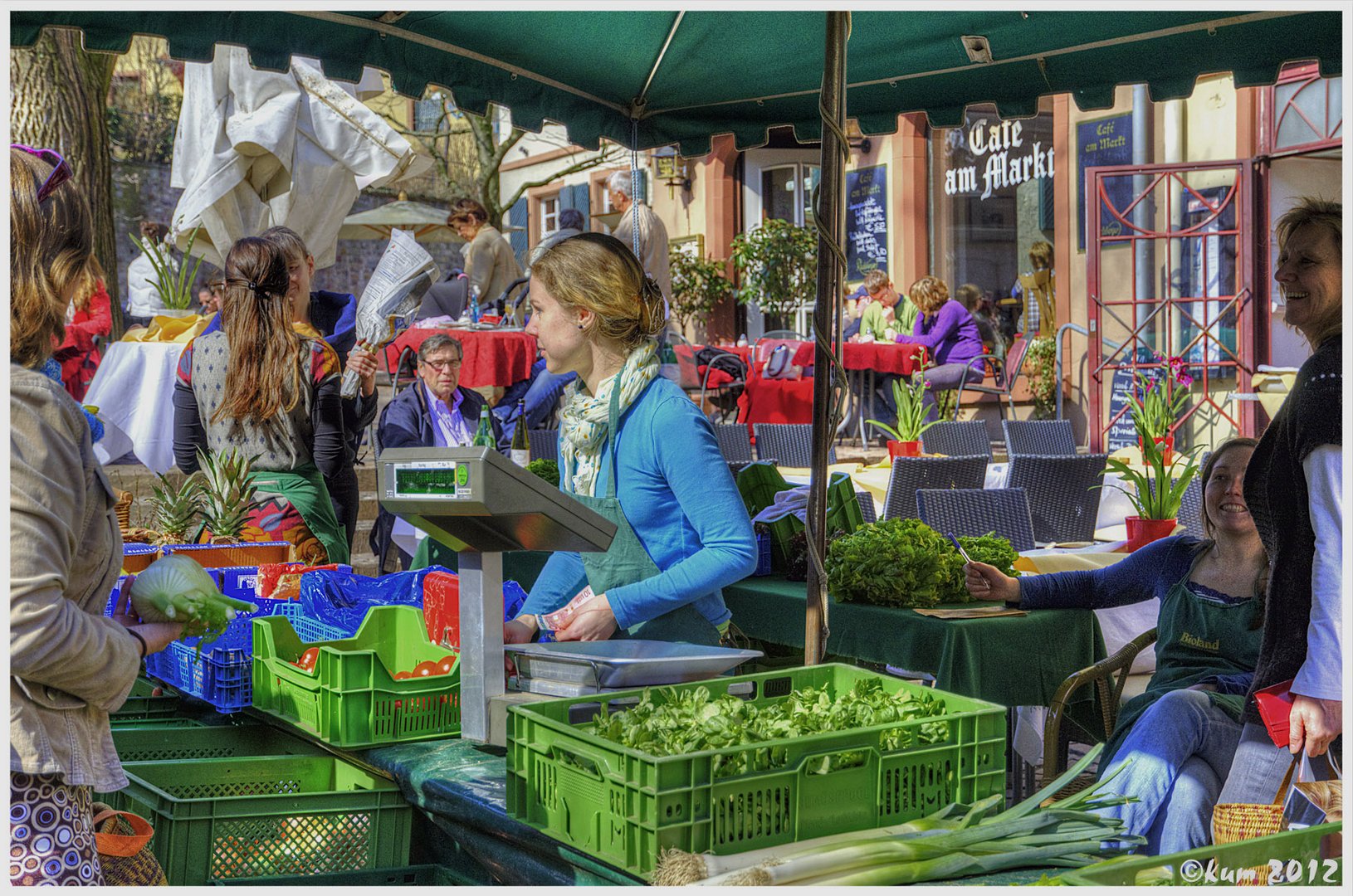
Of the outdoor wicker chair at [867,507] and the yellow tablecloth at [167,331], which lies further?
the yellow tablecloth at [167,331]

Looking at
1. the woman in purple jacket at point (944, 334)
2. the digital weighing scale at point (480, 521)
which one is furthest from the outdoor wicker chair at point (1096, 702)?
the woman in purple jacket at point (944, 334)

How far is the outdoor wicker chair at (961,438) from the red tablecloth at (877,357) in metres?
3.88

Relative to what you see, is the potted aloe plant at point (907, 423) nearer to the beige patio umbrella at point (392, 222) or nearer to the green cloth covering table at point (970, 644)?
the green cloth covering table at point (970, 644)

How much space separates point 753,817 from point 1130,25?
3303 millimetres

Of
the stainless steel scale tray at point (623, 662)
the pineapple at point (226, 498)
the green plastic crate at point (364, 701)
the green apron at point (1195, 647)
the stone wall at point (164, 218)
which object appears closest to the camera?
→ the stainless steel scale tray at point (623, 662)

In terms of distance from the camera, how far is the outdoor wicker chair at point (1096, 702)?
3.59m

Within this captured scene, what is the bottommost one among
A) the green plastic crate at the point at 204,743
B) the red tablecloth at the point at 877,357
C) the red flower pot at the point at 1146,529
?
the green plastic crate at the point at 204,743

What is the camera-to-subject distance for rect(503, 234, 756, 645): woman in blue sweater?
2709mm

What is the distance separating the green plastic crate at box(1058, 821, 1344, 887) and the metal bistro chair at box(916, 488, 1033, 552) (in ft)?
10.4

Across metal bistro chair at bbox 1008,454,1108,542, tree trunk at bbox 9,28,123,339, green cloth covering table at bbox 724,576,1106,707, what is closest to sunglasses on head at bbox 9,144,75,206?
green cloth covering table at bbox 724,576,1106,707

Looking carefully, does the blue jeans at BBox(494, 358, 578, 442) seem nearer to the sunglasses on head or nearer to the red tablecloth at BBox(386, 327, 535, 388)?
the red tablecloth at BBox(386, 327, 535, 388)

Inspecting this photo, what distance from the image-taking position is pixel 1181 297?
1246 cm

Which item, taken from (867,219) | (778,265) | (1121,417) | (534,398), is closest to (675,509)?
(534,398)

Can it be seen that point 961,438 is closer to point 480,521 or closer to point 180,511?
point 180,511
